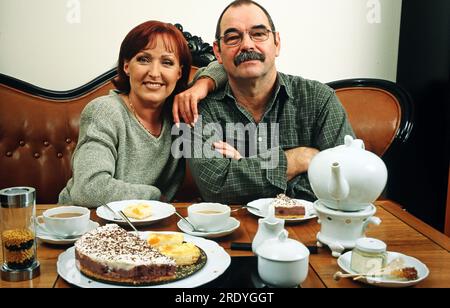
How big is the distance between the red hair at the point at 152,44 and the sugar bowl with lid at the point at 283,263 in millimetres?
1093

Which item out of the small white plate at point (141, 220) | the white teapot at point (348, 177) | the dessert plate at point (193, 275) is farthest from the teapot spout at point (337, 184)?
the small white plate at point (141, 220)

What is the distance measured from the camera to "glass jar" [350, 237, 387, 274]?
0.83 metres

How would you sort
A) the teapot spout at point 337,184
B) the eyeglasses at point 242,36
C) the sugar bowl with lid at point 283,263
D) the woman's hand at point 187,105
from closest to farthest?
the sugar bowl with lid at point 283,263 → the teapot spout at point 337,184 → the woman's hand at point 187,105 → the eyeglasses at point 242,36

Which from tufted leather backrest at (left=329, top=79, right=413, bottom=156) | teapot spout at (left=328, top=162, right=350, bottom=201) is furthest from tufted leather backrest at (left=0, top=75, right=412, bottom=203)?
teapot spout at (left=328, top=162, right=350, bottom=201)

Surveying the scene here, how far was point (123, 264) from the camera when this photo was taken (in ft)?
2.70

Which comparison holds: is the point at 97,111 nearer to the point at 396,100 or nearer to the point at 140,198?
the point at 140,198

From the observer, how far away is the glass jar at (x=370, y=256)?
83cm

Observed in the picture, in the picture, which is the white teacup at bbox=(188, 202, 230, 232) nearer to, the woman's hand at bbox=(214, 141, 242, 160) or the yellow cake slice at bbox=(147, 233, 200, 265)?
the yellow cake slice at bbox=(147, 233, 200, 265)

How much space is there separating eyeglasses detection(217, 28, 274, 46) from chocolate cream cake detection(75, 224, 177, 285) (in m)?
1.07

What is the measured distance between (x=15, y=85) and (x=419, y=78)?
1773 millimetres

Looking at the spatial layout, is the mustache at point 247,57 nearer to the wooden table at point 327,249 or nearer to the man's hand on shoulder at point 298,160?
the man's hand on shoulder at point 298,160

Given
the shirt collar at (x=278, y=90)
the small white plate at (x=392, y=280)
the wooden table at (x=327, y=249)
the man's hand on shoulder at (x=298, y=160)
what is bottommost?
the wooden table at (x=327, y=249)

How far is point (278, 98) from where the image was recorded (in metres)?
1.82
